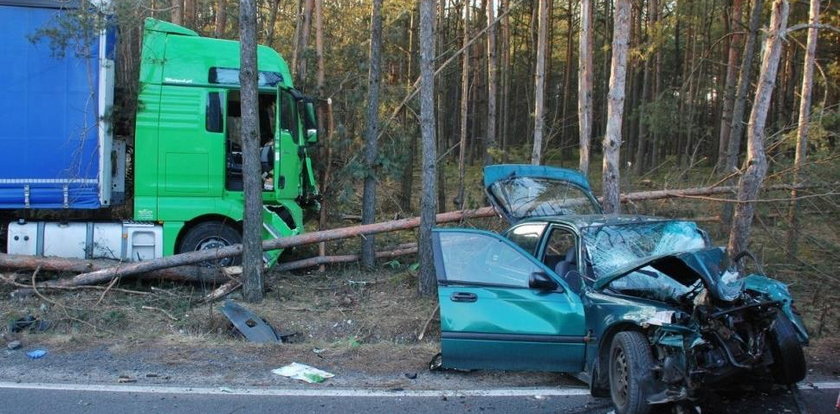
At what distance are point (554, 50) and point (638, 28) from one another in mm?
9981

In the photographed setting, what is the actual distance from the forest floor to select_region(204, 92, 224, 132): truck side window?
2.45 meters

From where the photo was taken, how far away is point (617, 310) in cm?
483

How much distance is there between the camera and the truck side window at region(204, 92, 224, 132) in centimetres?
995

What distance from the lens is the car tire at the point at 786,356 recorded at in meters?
4.43

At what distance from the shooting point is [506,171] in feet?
27.3

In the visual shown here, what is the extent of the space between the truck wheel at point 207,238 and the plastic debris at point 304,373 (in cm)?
439

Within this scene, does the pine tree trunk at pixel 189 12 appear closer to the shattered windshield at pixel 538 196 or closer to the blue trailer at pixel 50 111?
the blue trailer at pixel 50 111

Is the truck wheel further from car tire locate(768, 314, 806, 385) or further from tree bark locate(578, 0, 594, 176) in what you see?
car tire locate(768, 314, 806, 385)

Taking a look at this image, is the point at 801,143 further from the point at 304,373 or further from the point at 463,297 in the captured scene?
the point at 304,373

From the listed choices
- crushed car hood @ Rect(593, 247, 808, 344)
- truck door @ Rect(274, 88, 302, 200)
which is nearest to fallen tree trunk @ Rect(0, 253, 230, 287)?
truck door @ Rect(274, 88, 302, 200)

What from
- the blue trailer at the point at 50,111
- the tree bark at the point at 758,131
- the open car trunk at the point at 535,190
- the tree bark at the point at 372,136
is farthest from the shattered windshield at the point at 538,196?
the blue trailer at the point at 50,111

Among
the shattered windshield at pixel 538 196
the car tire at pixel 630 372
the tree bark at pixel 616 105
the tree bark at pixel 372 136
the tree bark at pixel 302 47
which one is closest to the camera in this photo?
the car tire at pixel 630 372

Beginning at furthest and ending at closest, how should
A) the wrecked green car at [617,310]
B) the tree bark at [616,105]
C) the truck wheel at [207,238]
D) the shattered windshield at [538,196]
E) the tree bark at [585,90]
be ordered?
the tree bark at [585,90] < the truck wheel at [207,238] < the tree bark at [616,105] < the shattered windshield at [538,196] < the wrecked green car at [617,310]

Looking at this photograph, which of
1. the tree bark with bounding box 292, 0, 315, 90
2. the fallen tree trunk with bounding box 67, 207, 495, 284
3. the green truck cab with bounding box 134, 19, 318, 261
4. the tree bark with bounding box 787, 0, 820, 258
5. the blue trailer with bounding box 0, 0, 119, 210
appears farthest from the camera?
the tree bark with bounding box 292, 0, 315, 90
